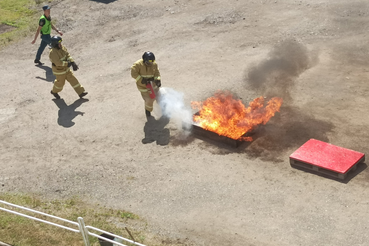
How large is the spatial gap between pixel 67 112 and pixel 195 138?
13.6 ft

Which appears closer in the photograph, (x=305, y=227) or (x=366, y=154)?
(x=305, y=227)

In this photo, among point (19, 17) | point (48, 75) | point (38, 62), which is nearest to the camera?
point (48, 75)

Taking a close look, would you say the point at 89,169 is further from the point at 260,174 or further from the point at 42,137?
the point at 260,174

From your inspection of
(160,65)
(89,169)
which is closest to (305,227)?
(89,169)

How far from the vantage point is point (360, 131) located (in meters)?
11.0

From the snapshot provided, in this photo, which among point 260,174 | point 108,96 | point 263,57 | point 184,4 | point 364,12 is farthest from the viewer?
point 184,4

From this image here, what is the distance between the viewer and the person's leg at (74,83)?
45.9ft

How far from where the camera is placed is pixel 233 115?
1159cm

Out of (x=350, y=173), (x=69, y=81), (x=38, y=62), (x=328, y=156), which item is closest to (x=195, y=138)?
(x=328, y=156)

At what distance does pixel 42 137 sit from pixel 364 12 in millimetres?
11701

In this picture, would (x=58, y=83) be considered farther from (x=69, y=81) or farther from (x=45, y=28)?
(x=45, y=28)

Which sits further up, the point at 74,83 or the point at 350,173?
the point at 74,83

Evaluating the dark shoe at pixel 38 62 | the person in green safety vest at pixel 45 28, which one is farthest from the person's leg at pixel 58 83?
A: the dark shoe at pixel 38 62

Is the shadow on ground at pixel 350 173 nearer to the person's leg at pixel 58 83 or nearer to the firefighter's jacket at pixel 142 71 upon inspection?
the firefighter's jacket at pixel 142 71
